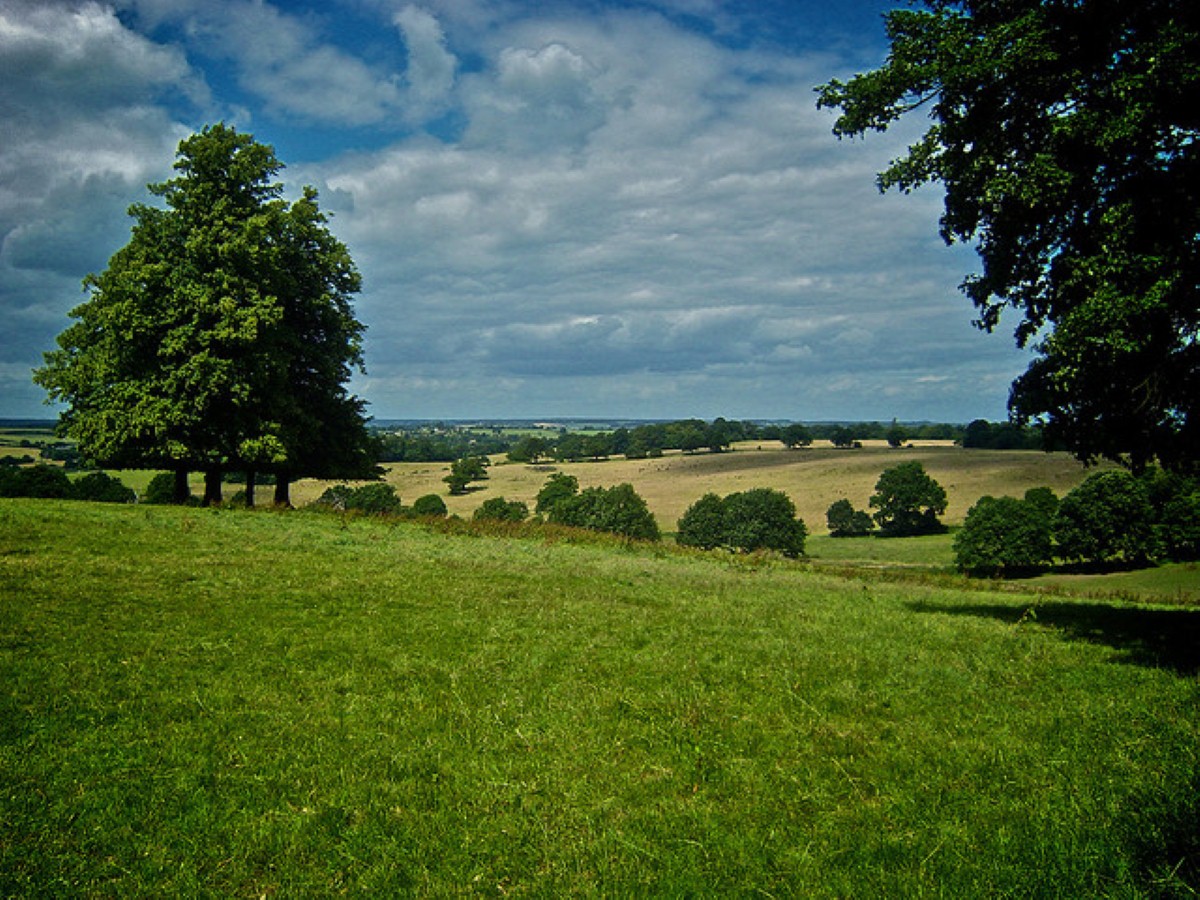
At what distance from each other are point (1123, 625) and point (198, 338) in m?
34.2

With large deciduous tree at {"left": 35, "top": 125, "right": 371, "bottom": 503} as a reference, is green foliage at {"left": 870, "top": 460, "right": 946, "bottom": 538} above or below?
below

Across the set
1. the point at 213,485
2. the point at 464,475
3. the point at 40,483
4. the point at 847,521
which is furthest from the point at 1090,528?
the point at 40,483

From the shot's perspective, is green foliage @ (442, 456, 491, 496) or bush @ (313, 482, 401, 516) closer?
bush @ (313, 482, 401, 516)

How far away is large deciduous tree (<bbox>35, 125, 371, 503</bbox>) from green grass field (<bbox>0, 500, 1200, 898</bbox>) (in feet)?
53.5

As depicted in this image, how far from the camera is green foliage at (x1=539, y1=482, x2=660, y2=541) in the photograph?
82875 millimetres

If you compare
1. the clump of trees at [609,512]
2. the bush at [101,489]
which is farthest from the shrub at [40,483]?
the clump of trees at [609,512]

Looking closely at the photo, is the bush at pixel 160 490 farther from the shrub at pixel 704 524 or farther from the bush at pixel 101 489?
the shrub at pixel 704 524

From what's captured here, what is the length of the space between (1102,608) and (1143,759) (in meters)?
17.1

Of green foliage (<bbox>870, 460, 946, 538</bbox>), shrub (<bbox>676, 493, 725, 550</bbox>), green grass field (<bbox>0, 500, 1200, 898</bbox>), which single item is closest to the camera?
green grass field (<bbox>0, 500, 1200, 898</bbox>)

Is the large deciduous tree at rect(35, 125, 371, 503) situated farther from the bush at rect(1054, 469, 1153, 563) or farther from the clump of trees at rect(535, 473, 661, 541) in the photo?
the bush at rect(1054, 469, 1153, 563)

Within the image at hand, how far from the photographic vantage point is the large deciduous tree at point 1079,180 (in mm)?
11781

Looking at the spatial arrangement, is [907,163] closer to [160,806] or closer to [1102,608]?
[1102,608]

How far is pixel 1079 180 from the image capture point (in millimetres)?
12992

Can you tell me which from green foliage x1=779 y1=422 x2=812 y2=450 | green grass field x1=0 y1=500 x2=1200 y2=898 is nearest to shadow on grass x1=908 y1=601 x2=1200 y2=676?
green grass field x1=0 y1=500 x2=1200 y2=898
